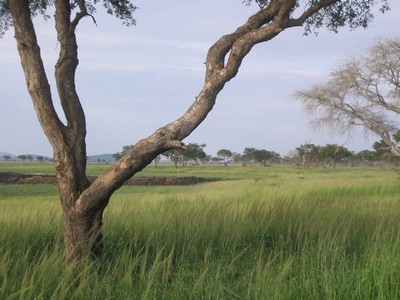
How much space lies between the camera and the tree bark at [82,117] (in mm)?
4977

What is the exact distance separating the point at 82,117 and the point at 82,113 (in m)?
0.07

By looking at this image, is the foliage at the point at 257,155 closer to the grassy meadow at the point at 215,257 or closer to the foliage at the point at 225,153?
the foliage at the point at 225,153

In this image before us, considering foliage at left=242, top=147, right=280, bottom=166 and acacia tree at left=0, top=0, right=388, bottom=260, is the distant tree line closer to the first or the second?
foliage at left=242, top=147, right=280, bottom=166

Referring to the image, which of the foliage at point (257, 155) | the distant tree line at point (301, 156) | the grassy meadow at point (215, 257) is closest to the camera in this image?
the grassy meadow at point (215, 257)

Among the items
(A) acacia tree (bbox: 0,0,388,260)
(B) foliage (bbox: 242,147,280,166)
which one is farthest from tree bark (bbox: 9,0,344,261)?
(B) foliage (bbox: 242,147,280,166)

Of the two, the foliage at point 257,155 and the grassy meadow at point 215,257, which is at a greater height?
the foliage at point 257,155

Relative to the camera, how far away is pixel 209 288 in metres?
3.78

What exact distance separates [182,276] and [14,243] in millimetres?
2371

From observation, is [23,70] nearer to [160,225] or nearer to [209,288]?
[160,225]

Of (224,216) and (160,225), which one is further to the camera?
(224,216)

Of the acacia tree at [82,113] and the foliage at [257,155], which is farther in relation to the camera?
the foliage at [257,155]

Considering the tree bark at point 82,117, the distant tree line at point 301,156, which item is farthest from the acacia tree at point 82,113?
the distant tree line at point 301,156

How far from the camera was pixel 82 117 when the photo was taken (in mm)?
5664

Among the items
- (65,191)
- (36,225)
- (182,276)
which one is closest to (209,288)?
(182,276)
